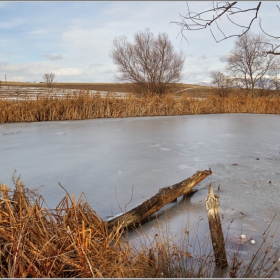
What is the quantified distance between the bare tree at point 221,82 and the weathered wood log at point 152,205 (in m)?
20.1

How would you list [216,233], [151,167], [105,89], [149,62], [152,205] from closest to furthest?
1. [216,233]
2. [152,205]
3. [151,167]
4. [149,62]
5. [105,89]

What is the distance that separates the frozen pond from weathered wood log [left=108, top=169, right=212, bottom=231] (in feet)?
0.29

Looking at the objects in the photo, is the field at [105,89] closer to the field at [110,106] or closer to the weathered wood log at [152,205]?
the field at [110,106]

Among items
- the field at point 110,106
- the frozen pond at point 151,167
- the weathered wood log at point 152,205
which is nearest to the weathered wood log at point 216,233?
the frozen pond at point 151,167

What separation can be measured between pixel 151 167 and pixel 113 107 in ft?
23.8

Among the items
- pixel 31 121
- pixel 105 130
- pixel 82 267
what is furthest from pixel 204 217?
pixel 31 121

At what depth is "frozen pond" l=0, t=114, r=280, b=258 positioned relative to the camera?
2.64 meters

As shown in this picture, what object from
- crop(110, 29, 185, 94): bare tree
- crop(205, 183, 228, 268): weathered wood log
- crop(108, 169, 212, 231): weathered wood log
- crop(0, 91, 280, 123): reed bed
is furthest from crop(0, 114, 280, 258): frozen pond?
crop(110, 29, 185, 94): bare tree

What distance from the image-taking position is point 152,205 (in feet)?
8.09

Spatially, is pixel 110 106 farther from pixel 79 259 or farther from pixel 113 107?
Result: pixel 79 259

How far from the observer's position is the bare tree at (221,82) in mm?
22345

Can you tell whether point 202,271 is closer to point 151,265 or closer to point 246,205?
point 151,265

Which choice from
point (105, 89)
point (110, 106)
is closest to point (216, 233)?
point (110, 106)

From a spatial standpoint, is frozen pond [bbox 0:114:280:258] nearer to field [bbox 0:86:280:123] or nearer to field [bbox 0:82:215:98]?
field [bbox 0:86:280:123]
